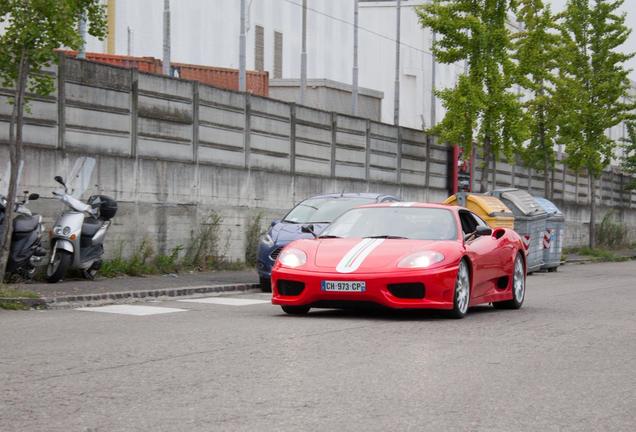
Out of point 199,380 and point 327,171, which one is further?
point 327,171

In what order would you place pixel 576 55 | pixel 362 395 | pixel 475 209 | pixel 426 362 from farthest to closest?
pixel 576 55 → pixel 475 209 → pixel 426 362 → pixel 362 395

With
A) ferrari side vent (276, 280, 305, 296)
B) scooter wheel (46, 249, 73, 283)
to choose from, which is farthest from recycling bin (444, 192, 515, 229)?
ferrari side vent (276, 280, 305, 296)

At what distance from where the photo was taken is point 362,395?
24.8 feet

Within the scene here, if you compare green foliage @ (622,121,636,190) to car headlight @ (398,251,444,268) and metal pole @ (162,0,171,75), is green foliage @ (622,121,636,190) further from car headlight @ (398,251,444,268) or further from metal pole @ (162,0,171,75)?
car headlight @ (398,251,444,268)

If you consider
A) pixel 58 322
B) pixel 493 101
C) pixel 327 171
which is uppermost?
pixel 493 101

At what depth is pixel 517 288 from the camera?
1553cm

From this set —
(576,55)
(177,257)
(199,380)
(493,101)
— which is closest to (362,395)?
(199,380)

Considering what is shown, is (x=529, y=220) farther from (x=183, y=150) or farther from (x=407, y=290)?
(x=407, y=290)

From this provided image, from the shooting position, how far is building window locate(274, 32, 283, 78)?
2052 inches

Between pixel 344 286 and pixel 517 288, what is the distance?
3539 millimetres

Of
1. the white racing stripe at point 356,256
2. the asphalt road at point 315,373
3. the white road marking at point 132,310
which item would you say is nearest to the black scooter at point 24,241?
the white road marking at point 132,310

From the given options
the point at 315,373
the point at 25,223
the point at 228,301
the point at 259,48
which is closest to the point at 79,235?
the point at 25,223

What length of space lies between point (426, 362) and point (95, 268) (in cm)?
1113

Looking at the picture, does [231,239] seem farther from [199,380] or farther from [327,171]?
[199,380]
